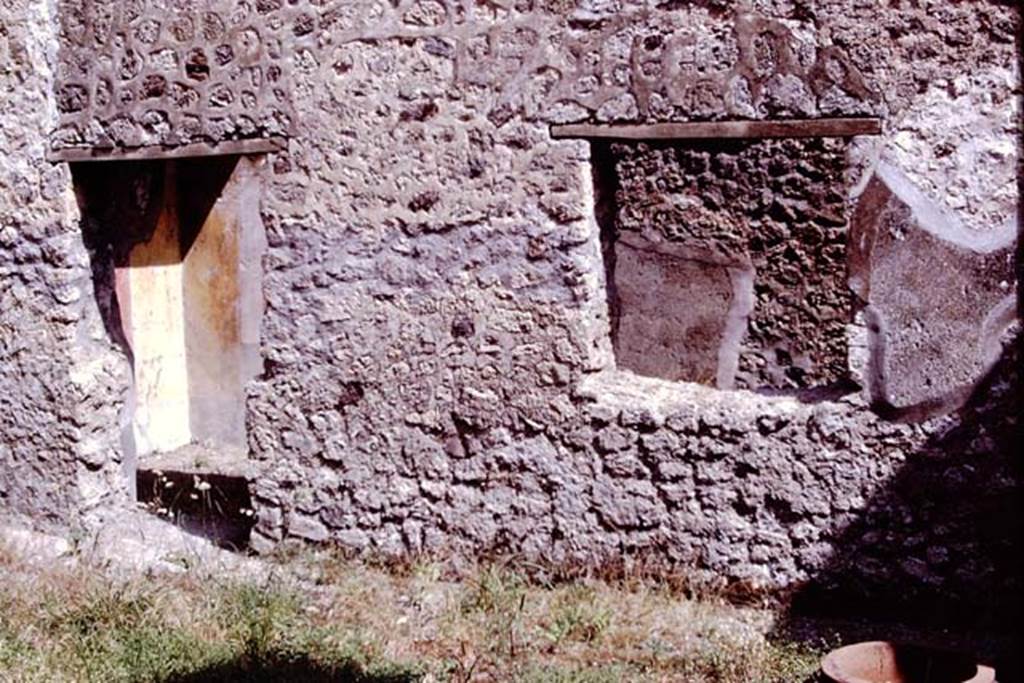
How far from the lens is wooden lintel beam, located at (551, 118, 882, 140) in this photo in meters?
4.66

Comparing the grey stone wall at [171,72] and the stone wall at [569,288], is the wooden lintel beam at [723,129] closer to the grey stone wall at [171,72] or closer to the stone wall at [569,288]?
the stone wall at [569,288]

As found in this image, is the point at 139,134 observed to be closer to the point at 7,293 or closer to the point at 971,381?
the point at 7,293

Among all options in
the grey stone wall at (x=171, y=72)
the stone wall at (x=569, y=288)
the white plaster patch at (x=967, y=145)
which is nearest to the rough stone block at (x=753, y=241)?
the stone wall at (x=569, y=288)

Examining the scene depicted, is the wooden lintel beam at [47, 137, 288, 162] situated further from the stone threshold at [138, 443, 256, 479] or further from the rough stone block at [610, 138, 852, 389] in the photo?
the rough stone block at [610, 138, 852, 389]

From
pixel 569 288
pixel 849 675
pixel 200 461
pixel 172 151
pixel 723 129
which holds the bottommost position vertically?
pixel 200 461

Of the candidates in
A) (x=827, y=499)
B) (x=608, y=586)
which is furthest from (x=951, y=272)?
(x=608, y=586)

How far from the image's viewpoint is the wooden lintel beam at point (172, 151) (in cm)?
550

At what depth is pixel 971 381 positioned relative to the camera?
461 cm

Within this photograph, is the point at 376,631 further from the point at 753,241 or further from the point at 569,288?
the point at 753,241

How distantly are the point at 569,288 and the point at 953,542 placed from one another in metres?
1.57

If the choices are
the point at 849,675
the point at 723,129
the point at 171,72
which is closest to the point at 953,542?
the point at 849,675

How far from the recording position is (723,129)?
4820 millimetres

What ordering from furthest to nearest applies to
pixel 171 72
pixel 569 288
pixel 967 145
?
pixel 171 72 < pixel 569 288 < pixel 967 145

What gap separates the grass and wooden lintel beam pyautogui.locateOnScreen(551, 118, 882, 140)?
1586 millimetres
